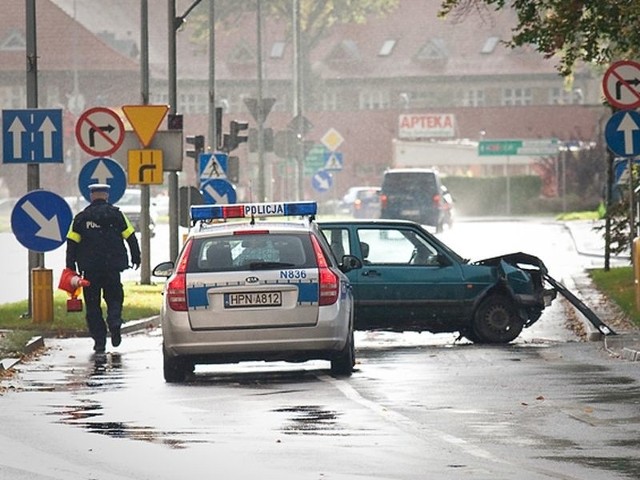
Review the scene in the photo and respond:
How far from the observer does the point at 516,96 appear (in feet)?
420

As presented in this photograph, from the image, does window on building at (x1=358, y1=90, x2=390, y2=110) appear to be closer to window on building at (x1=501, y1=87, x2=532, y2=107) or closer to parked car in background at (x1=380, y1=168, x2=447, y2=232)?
window on building at (x1=501, y1=87, x2=532, y2=107)

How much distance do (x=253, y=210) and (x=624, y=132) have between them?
7260 millimetres

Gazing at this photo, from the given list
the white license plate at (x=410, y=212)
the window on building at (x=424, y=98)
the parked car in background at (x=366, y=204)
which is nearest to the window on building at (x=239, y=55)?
the window on building at (x=424, y=98)

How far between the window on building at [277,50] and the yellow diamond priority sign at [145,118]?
96.7m

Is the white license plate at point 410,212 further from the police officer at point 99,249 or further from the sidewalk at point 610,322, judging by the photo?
the police officer at point 99,249

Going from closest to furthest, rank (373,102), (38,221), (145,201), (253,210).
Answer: (253,210)
(38,221)
(145,201)
(373,102)

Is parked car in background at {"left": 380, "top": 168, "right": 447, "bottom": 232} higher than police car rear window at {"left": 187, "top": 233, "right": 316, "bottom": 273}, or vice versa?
police car rear window at {"left": 187, "top": 233, "right": 316, "bottom": 273}

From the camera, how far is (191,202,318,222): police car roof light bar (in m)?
19.4

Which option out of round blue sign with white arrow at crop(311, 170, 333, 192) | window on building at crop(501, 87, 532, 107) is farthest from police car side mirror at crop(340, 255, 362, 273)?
window on building at crop(501, 87, 532, 107)

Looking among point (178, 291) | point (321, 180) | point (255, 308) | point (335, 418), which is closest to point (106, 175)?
point (178, 291)

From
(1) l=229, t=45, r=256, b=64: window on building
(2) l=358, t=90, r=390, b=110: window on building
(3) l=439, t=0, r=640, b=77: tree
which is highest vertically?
(1) l=229, t=45, r=256, b=64: window on building

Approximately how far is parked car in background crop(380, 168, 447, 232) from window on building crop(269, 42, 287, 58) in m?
64.2

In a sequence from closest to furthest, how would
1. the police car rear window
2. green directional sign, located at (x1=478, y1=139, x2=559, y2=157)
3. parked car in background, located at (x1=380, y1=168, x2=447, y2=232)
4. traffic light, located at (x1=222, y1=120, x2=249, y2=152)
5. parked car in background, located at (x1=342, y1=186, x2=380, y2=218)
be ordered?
the police car rear window
traffic light, located at (x1=222, y1=120, x2=249, y2=152)
parked car in background, located at (x1=380, y1=168, x2=447, y2=232)
parked car in background, located at (x1=342, y1=186, x2=380, y2=218)
green directional sign, located at (x1=478, y1=139, x2=559, y2=157)

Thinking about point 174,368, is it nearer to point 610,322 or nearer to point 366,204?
point 610,322
